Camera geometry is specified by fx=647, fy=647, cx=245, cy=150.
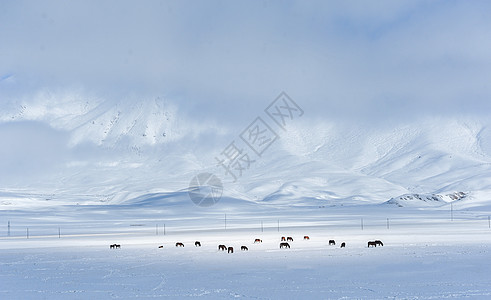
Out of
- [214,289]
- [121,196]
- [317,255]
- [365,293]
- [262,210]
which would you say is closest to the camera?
[365,293]

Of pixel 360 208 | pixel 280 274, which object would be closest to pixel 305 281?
pixel 280 274

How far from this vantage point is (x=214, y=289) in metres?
20.3

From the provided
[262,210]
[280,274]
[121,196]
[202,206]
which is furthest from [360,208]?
[280,274]

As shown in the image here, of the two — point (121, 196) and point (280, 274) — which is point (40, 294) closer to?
point (280, 274)

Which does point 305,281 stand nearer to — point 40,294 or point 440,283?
point 440,283

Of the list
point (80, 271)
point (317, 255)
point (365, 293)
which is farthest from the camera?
point (317, 255)

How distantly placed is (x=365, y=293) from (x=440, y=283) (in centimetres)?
326

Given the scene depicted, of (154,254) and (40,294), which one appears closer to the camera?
(40,294)

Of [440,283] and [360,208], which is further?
[360,208]

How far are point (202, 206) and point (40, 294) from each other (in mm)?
116176

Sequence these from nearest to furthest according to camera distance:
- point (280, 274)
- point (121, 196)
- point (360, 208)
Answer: point (280, 274), point (360, 208), point (121, 196)

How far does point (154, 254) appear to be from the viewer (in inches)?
1326

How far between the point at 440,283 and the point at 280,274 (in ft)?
19.6

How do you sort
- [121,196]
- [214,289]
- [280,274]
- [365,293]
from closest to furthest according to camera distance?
1. [365,293]
2. [214,289]
3. [280,274]
4. [121,196]
